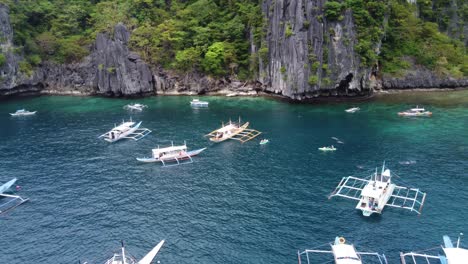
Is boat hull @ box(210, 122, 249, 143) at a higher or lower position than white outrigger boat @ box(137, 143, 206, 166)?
higher

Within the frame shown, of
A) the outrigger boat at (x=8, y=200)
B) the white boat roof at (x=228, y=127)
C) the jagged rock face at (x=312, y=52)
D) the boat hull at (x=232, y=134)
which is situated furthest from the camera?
the jagged rock face at (x=312, y=52)

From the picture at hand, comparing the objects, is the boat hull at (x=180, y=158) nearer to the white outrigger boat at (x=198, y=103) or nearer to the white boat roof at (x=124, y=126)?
the white boat roof at (x=124, y=126)

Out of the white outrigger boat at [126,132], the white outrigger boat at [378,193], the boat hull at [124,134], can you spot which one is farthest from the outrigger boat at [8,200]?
the white outrigger boat at [378,193]

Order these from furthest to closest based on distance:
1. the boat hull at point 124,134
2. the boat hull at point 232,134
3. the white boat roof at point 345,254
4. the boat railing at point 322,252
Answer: the boat hull at point 124,134
the boat hull at point 232,134
the boat railing at point 322,252
the white boat roof at point 345,254

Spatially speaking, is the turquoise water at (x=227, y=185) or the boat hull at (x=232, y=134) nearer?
the turquoise water at (x=227, y=185)

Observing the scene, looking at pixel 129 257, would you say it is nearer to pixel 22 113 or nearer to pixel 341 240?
pixel 341 240

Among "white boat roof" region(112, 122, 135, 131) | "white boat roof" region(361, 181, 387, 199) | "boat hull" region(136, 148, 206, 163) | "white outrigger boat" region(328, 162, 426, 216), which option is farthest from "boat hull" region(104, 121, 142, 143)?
"white boat roof" region(361, 181, 387, 199)

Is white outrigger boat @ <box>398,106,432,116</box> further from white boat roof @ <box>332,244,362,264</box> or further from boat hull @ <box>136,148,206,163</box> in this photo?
white boat roof @ <box>332,244,362,264</box>

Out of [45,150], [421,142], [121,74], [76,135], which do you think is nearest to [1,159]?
[45,150]
